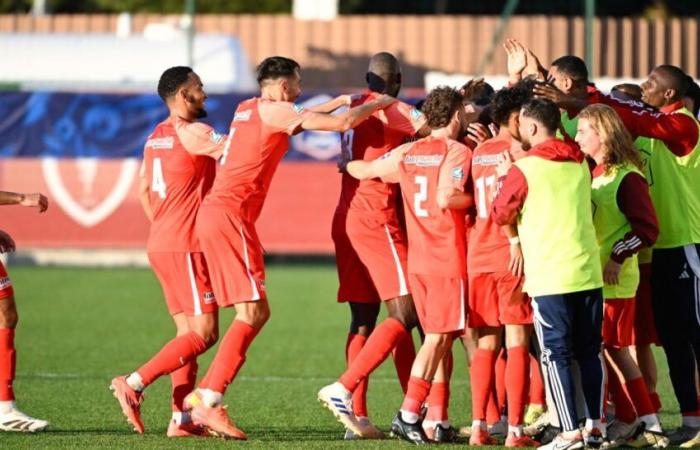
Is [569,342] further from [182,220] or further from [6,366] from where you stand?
[6,366]

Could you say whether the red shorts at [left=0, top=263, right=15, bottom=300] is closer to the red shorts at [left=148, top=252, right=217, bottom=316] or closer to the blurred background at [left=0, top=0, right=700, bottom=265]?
the red shorts at [left=148, top=252, right=217, bottom=316]

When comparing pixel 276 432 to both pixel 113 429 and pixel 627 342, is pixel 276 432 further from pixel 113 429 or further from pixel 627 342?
pixel 627 342

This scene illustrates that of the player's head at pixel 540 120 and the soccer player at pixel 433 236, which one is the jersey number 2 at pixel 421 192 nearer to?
the soccer player at pixel 433 236

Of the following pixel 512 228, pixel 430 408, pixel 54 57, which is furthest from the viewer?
pixel 54 57

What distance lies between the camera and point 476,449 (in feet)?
27.4

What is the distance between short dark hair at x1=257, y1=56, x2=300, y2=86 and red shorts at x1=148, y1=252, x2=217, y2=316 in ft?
4.13

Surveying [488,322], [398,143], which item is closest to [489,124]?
[398,143]

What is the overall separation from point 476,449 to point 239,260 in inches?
75.5

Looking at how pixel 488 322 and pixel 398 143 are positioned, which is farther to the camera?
pixel 398 143

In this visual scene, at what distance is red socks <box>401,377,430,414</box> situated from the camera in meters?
8.55

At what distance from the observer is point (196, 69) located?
2273 centimetres

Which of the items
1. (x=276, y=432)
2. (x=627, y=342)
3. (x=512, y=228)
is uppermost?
(x=512, y=228)

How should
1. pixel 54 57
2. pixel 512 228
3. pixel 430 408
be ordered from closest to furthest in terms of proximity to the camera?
pixel 512 228 → pixel 430 408 → pixel 54 57

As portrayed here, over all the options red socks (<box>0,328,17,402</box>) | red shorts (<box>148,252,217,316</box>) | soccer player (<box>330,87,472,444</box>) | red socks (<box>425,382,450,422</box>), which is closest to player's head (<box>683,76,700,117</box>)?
soccer player (<box>330,87,472,444</box>)
